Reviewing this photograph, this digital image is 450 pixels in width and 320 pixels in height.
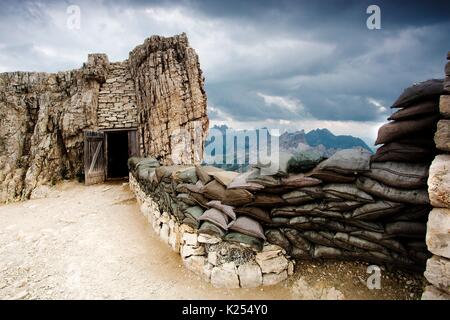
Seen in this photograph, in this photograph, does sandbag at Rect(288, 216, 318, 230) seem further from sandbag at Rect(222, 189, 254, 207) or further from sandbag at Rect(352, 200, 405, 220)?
sandbag at Rect(222, 189, 254, 207)

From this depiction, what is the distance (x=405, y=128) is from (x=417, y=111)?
202 mm

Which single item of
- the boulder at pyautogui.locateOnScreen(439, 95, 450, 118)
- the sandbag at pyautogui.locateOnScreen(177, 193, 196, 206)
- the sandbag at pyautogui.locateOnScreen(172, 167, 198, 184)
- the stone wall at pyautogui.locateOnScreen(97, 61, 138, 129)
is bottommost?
the sandbag at pyautogui.locateOnScreen(177, 193, 196, 206)

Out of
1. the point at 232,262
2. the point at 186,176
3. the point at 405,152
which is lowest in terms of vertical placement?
the point at 232,262

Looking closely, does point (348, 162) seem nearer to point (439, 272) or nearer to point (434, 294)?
point (439, 272)

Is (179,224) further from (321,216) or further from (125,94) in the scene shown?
(125,94)

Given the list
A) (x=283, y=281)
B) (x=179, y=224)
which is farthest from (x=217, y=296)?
(x=179, y=224)

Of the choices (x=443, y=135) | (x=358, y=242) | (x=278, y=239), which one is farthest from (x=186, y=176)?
(x=443, y=135)

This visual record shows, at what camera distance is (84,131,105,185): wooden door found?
11.4 meters

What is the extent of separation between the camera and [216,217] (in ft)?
12.5

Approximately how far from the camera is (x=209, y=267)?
12.7 ft

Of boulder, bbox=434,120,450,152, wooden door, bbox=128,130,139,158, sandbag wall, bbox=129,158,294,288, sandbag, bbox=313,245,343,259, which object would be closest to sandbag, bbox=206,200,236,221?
sandbag wall, bbox=129,158,294,288

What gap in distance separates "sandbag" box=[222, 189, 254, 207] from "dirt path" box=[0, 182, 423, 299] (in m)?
1.29

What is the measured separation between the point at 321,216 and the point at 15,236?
7113 mm

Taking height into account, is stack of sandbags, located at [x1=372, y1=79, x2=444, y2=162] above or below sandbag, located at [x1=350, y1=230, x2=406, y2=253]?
above
